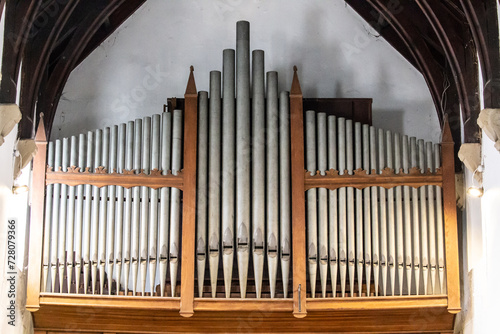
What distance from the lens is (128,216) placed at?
36.4ft

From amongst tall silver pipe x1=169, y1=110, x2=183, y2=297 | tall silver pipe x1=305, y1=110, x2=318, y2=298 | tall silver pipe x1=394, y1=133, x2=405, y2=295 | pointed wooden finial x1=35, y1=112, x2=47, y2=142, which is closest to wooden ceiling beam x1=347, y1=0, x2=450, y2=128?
tall silver pipe x1=394, y1=133, x2=405, y2=295

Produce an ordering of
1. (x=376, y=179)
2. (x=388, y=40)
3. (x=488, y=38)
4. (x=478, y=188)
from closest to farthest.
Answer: (x=488, y=38)
(x=478, y=188)
(x=376, y=179)
(x=388, y=40)

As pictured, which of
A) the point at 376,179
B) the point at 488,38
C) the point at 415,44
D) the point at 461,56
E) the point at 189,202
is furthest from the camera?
the point at 415,44

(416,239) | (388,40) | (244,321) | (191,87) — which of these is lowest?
(244,321)

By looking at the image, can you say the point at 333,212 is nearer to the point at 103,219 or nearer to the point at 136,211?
the point at 136,211

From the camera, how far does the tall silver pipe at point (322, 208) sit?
11.0 meters

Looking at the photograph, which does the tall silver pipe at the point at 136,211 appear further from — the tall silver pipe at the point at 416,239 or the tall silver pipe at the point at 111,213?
the tall silver pipe at the point at 416,239

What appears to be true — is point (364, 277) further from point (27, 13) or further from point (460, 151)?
point (27, 13)

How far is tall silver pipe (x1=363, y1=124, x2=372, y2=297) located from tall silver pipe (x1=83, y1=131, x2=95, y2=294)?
3.30m

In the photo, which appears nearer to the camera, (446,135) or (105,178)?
(105,178)

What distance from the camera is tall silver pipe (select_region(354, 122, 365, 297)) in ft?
36.2

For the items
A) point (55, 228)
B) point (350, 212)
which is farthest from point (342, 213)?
point (55, 228)

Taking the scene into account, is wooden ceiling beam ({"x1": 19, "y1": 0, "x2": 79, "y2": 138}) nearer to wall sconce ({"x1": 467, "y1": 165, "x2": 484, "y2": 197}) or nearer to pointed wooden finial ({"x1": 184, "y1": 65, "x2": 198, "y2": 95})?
pointed wooden finial ({"x1": 184, "y1": 65, "x2": 198, "y2": 95})

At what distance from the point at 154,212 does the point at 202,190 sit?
0.63 m
